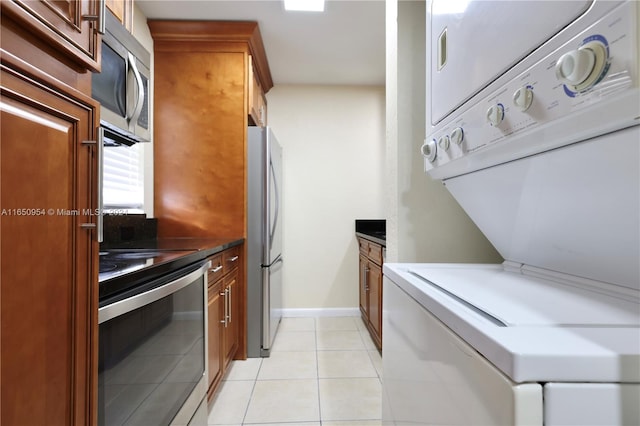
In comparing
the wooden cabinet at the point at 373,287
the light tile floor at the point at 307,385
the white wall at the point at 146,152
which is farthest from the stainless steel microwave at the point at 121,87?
the wooden cabinet at the point at 373,287

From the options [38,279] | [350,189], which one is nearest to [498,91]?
[38,279]

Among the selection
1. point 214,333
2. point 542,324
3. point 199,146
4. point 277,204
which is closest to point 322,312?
point 277,204

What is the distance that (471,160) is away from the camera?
0.83m

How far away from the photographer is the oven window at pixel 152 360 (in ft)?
2.82

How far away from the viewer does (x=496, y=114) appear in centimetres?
67

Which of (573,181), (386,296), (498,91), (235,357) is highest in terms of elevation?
(498,91)

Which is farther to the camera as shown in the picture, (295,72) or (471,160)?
(295,72)

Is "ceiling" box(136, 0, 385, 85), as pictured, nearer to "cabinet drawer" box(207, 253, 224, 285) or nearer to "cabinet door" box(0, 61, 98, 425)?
"cabinet drawer" box(207, 253, 224, 285)

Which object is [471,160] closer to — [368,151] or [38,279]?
[38,279]

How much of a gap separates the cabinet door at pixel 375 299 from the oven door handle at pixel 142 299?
4.78 feet

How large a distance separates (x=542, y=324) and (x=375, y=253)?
6.82 feet

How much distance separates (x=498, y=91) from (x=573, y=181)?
240mm

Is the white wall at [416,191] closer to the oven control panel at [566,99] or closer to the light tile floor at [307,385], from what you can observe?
the oven control panel at [566,99]

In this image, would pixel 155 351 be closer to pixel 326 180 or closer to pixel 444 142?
pixel 444 142
